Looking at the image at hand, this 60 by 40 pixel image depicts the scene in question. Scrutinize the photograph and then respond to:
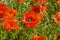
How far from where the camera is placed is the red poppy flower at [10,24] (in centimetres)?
138

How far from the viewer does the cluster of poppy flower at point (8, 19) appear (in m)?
1.38

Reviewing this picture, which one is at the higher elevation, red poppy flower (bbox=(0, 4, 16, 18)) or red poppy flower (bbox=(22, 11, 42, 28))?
red poppy flower (bbox=(0, 4, 16, 18))

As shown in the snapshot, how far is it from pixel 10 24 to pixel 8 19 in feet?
0.10

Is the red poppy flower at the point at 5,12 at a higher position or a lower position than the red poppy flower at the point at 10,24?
higher

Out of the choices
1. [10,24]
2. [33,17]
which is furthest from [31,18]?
[10,24]

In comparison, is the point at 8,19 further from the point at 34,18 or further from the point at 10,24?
the point at 34,18

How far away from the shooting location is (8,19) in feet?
4.64

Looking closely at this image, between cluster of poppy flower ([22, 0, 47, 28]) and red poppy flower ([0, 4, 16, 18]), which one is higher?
red poppy flower ([0, 4, 16, 18])

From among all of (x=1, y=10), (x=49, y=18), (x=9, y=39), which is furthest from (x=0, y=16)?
(x=49, y=18)

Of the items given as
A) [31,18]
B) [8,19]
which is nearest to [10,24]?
[8,19]

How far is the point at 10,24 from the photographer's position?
141 cm

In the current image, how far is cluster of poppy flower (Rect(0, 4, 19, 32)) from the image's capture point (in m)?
1.38

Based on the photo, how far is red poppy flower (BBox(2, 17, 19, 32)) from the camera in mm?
1375

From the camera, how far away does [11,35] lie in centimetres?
147
